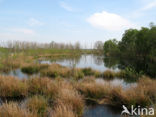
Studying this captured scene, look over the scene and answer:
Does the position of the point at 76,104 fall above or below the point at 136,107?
above

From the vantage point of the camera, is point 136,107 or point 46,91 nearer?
point 136,107

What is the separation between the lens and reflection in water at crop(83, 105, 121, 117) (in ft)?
13.3

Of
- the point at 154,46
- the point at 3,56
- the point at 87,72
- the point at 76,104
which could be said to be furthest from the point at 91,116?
the point at 154,46

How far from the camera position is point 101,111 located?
4.30 metres

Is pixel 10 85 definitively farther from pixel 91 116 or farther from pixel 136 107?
pixel 136 107

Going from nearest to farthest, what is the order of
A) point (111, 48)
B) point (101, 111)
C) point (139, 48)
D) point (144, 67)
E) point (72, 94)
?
point (72, 94), point (101, 111), point (144, 67), point (139, 48), point (111, 48)

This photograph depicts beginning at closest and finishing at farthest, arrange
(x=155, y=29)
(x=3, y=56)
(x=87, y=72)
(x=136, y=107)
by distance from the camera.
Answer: (x=136, y=107), (x=87, y=72), (x=3, y=56), (x=155, y=29)

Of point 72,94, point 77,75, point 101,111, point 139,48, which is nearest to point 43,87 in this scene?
point 72,94

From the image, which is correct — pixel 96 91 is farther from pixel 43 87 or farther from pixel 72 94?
pixel 43 87

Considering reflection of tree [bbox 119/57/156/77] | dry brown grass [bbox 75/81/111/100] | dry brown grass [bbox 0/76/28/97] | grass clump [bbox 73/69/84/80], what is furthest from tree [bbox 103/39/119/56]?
dry brown grass [bbox 0/76/28/97]

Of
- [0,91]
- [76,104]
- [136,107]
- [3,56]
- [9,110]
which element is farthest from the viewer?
[3,56]

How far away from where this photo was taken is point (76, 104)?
12.7 feet

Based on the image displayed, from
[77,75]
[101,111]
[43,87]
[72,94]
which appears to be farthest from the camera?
[77,75]

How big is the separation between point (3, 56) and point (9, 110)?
1378 centimetres
